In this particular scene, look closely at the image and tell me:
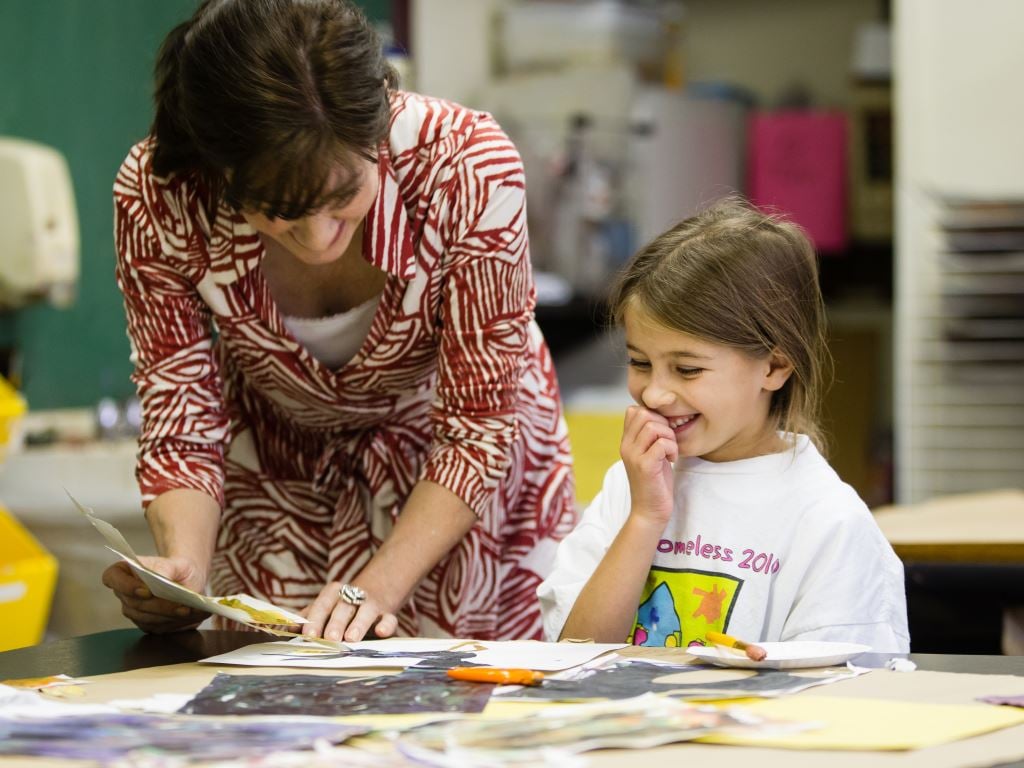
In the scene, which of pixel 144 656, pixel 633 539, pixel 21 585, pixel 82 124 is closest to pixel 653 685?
pixel 633 539

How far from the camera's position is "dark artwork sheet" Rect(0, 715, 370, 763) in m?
0.81

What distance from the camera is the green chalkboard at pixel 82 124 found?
3.10 m

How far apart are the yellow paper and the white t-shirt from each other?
0.31 m

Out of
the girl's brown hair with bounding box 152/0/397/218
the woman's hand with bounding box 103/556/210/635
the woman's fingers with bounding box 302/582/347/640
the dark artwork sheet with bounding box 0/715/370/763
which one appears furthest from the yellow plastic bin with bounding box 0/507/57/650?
the dark artwork sheet with bounding box 0/715/370/763

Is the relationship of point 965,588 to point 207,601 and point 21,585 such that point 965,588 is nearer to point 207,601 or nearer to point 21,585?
point 207,601

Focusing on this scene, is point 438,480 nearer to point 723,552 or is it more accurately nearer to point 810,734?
point 723,552

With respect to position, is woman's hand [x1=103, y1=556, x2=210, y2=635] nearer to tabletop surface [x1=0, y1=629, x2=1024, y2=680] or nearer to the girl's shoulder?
tabletop surface [x1=0, y1=629, x2=1024, y2=680]

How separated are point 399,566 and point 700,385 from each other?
1.10ft

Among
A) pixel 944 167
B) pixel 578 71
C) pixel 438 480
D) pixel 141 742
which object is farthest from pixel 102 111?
pixel 141 742

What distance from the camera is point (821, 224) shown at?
4574 millimetres

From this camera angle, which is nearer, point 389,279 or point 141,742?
point 141,742

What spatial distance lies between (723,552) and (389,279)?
1.41 feet

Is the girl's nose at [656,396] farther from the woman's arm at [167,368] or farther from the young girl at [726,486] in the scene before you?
the woman's arm at [167,368]

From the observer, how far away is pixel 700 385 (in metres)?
1.31
